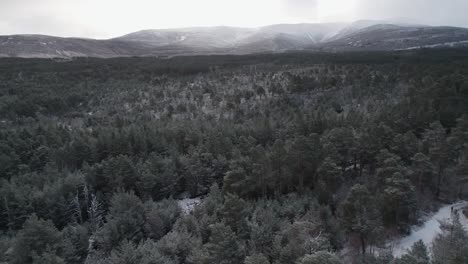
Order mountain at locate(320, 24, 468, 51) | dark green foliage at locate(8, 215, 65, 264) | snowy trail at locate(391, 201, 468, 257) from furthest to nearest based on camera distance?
mountain at locate(320, 24, 468, 51) → dark green foliage at locate(8, 215, 65, 264) → snowy trail at locate(391, 201, 468, 257)

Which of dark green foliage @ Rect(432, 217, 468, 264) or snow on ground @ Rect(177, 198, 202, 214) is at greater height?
dark green foliage @ Rect(432, 217, 468, 264)

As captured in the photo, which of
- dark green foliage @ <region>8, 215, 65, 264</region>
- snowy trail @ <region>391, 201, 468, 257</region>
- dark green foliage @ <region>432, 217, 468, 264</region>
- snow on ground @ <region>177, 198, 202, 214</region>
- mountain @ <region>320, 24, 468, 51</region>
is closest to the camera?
dark green foliage @ <region>432, 217, 468, 264</region>

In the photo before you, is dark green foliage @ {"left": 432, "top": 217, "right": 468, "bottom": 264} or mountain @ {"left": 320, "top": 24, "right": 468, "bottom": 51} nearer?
dark green foliage @ {"left": 432, "top": 217, "right": 468, "bottom": 264}

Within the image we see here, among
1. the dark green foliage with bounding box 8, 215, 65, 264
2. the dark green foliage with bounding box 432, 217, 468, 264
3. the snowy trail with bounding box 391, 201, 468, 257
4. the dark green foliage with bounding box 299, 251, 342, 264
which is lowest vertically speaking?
the snowy trail with bounding box 391, 201, 468, 257

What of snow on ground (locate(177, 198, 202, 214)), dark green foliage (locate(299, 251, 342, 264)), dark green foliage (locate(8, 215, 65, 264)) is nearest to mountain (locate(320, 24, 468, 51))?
snow on ground (locate(177, 198, 202, 214))

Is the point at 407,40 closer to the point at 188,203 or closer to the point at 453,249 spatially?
the point at 188,203

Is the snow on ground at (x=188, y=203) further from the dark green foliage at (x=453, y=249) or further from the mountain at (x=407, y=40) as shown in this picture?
the mountain at (x=407, y=40)

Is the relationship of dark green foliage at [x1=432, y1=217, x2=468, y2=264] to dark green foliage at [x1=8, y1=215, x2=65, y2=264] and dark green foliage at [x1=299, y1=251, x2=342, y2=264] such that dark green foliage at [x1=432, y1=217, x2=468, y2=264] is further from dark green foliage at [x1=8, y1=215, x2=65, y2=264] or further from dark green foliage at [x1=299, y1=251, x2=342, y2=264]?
dark green foliage at [x1=8, y1=215, x2=65, y2=264]
